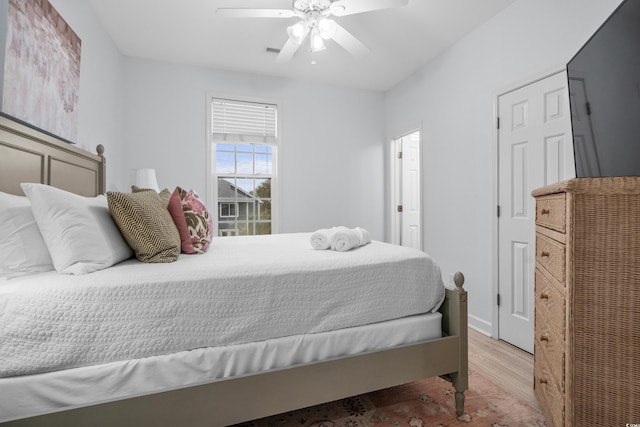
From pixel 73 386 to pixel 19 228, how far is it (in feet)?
2.18

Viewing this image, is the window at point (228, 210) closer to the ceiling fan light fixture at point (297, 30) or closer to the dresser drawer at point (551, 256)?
the ceiling fan light fixture at point (297, 30)

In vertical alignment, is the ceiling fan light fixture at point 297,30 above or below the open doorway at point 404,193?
above

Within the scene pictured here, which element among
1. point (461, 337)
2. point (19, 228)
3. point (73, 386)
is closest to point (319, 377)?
point (461, 337)

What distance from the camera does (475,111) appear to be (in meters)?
2.92

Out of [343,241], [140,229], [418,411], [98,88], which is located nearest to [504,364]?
[418,411]

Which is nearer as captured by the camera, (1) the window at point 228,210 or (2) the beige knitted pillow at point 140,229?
(2) the beige knitted pillow at point 140,229

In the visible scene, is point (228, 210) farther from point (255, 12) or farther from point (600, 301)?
point (600, 301)

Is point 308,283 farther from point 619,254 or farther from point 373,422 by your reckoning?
point 619,254

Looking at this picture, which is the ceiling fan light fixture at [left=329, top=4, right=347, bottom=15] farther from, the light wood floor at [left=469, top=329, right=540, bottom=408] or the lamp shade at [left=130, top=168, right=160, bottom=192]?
the light wood floor at [left=469, top=329, right=540, bottom=408]

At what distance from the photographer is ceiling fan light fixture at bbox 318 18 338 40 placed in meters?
2.24

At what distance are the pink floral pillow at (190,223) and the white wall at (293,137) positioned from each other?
1.99 metres

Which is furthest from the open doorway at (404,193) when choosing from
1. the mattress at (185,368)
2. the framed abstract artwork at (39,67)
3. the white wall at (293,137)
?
the framed abstract artwork at (39,67)

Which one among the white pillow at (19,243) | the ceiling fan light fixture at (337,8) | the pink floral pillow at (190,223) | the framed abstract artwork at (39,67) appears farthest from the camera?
the ceiling fan light fixture at (337,8)

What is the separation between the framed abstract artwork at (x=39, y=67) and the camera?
1.54 metres
